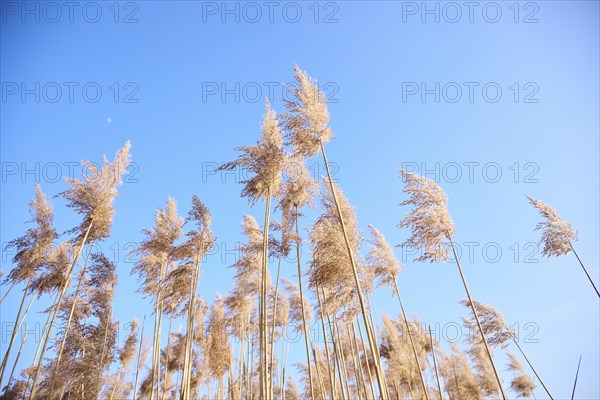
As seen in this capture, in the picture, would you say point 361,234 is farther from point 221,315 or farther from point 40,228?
point 40,228

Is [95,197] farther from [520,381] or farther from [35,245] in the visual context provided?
[520,381]

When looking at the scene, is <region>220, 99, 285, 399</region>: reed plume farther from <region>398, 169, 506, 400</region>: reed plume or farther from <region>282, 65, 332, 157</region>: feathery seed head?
<region>398, 169, 506, 400</region>: reed plume

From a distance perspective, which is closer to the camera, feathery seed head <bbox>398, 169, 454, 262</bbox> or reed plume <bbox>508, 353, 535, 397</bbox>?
feathery seed head <bbox>398, 169, 454, 262</bbox>

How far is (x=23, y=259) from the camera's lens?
288 inches

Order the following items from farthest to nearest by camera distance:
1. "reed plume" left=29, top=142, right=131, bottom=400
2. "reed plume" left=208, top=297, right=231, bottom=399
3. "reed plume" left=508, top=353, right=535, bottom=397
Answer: "reed plume" left=508, top=353, right=535, bottom=397 < "reed plume" left=208, top=297, right=231, bottom=399 < "reed plume" left=29, top=142, right=131, bottom=400

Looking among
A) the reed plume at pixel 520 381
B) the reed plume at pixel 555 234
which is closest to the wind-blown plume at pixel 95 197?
the reed plume at pixel 555 234

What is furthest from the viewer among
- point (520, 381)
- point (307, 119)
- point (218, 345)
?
point (520, 381)

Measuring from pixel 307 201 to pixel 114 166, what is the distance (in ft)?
14.0

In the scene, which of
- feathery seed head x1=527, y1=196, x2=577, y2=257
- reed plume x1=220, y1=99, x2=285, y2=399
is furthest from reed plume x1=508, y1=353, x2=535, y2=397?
reed plume x1=220, y1=99, x2=285, y2=399

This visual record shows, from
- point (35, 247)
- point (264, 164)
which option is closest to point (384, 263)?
point (264, 164)

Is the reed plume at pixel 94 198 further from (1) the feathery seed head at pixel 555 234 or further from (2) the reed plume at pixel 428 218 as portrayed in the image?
(1) the feathery seed head at pixel 555 234

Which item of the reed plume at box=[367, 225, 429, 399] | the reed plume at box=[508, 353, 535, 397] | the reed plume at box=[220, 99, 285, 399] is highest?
the reed plume at box=[220, 99, 285, 399]

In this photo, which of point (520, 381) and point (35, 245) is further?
point (520, 381)

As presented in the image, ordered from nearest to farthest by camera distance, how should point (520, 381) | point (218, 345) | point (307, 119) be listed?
point (307, 119) → point (218, 345) → point (520, 381)
